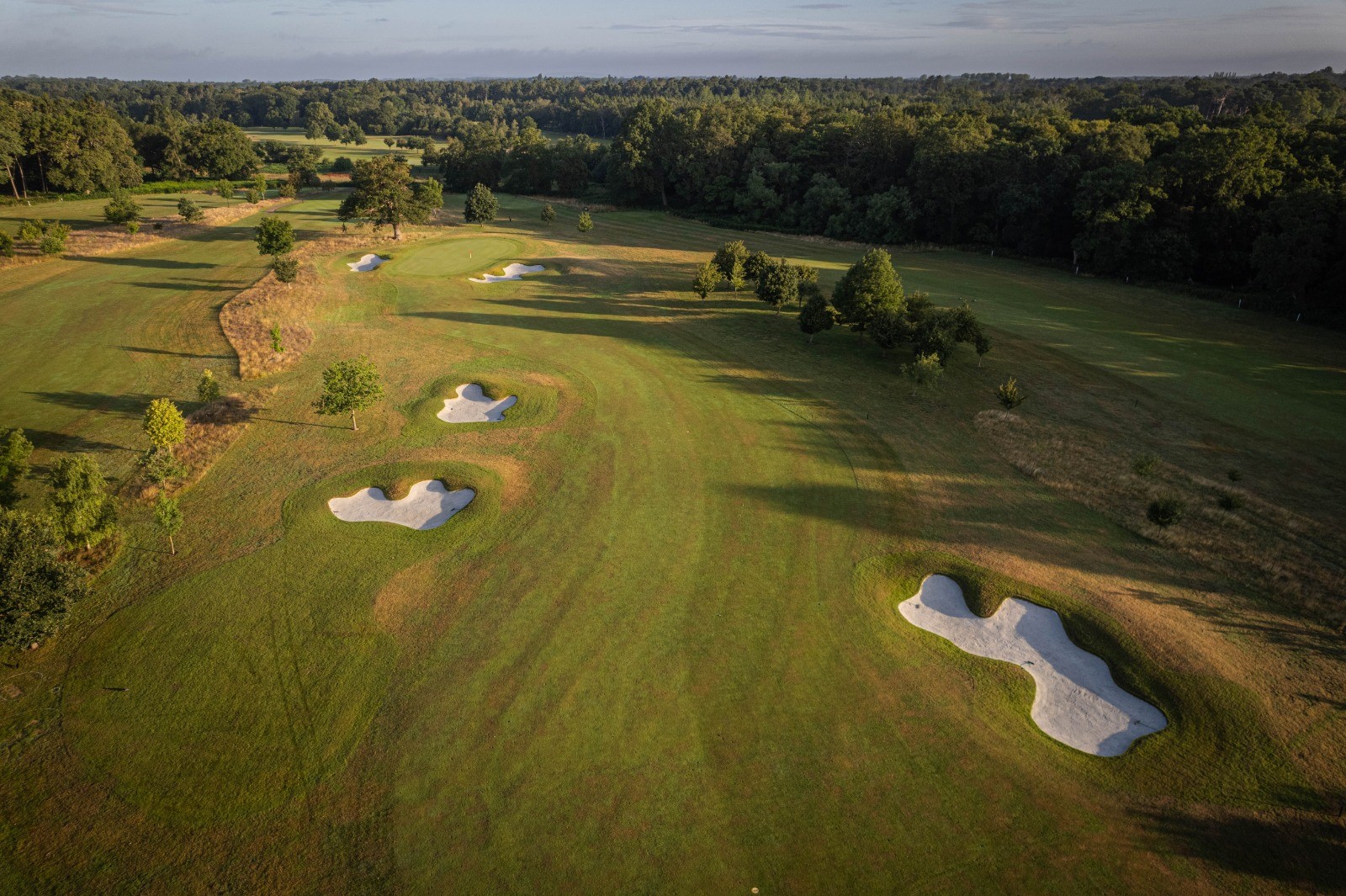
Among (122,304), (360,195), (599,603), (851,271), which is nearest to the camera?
(599,603)

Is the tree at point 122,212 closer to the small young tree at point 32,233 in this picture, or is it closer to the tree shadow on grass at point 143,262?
the small young tree at point 32,233

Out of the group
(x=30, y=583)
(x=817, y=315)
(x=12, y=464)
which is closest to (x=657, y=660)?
(x=30, y=583)

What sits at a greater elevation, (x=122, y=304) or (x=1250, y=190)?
(x=1250, y=190)

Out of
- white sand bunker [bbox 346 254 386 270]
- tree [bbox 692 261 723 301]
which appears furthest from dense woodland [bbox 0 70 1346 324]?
white sand bunker [bbox 346 254 386 270]

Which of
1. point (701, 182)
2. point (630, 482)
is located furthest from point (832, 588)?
point (701, 182)

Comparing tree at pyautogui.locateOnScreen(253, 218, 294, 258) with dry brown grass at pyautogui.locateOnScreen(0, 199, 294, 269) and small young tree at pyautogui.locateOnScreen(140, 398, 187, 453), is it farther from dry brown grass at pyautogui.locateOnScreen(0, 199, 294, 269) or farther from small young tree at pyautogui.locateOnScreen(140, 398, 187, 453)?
small young tree at pyautogui.locateOnScreen(140, 398, 187, 453)

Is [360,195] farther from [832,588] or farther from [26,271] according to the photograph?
[832,588]
